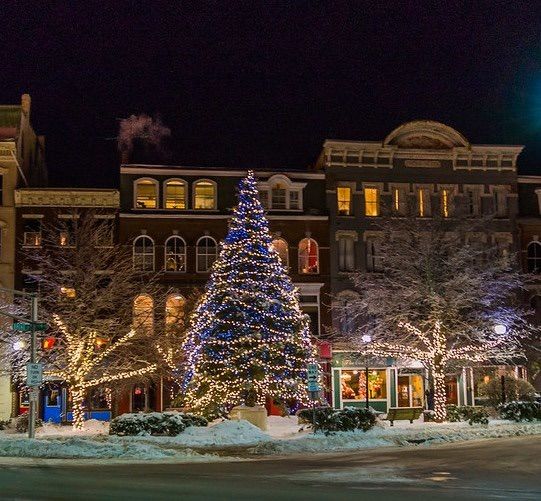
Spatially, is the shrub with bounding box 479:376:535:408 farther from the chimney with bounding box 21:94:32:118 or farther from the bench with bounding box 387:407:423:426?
the chimney with bounding box 21:94:32:118

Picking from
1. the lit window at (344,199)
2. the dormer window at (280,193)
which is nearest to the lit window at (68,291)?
the dormer window at (280,193)

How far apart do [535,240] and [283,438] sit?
88.8ft

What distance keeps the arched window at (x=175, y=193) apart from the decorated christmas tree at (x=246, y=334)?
1283 centimetres

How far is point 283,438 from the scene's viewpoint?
30672 mm

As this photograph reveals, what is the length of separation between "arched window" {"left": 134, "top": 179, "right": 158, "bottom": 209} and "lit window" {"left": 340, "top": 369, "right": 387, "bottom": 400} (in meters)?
14.7

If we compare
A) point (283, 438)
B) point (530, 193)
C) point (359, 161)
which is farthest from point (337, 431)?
point (530, 193)

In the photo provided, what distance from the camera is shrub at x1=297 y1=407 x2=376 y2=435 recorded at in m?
31.5

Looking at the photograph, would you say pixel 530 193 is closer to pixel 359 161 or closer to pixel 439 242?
pixel 359 161

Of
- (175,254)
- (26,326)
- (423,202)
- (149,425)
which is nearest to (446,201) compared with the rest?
(423,202)

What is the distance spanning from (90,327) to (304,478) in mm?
18607

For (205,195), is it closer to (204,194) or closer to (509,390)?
(204,194)

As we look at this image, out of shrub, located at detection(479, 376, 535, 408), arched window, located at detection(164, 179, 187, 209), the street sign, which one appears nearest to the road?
the street sign

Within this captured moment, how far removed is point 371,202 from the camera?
50125 millimetres

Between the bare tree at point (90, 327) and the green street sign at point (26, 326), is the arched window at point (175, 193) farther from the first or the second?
the green street sign at point (26, 326)
